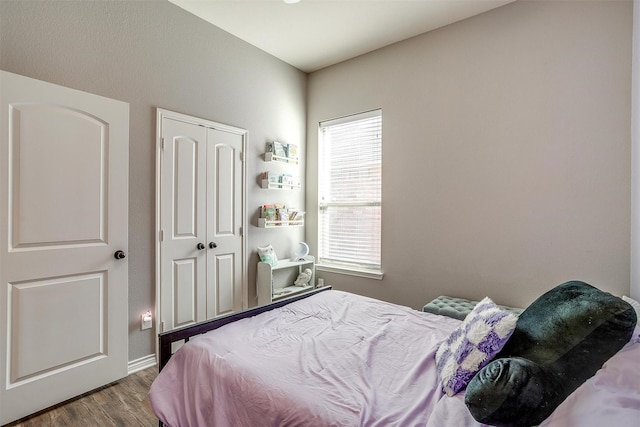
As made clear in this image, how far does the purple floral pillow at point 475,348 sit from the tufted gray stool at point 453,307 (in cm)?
124

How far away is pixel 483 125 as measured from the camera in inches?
107

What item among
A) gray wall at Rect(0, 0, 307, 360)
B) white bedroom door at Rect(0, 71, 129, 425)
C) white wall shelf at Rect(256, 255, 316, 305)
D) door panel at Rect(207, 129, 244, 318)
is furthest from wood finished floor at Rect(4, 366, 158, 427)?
white wall shelf at Rect(256, 255, 316, 305)

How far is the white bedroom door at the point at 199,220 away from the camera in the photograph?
2.60 meters

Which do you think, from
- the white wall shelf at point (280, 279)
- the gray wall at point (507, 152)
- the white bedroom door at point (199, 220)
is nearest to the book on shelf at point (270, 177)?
the white bedroom door at point (199, 220)

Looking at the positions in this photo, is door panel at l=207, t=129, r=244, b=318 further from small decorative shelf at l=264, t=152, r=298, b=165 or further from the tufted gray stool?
the tufted gray stool

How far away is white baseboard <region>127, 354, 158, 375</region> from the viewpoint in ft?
7.82

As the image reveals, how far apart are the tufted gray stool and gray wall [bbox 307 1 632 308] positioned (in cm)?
15

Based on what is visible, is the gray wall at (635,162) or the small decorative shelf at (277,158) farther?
the small decorative shelf at (277,158)

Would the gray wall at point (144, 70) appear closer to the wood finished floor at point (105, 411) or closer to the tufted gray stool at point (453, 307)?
the wood finished floor at point (105, 411)

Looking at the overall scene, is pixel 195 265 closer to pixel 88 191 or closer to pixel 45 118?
pixel 88 191

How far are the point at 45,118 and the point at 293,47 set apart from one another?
238cm

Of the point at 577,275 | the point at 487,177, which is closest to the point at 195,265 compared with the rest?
the point at 487,177

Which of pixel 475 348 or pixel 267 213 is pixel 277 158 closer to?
pixel 267 213

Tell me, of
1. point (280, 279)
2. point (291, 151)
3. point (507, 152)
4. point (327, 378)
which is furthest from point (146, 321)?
point (507, 152)
